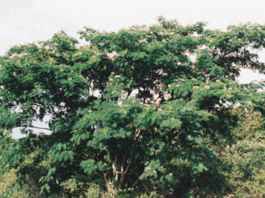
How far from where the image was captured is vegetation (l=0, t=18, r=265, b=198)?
62.5 ft

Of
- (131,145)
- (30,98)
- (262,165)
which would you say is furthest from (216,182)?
(262,165)

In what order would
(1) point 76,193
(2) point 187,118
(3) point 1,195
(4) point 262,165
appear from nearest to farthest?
1. (2) point 187,118
2. (1) point 76,193
3. (3) point 1,195
4. (4) point 262,165

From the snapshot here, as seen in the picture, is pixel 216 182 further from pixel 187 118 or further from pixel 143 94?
pixel 187 118

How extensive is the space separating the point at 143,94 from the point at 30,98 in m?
4.71

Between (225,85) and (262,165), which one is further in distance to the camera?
(262,165)

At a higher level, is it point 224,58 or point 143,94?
point 224,58

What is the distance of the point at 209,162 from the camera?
72.2 ft

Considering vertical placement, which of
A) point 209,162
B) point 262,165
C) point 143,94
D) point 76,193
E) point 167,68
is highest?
point 167,68

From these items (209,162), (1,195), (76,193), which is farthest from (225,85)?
(1,195)

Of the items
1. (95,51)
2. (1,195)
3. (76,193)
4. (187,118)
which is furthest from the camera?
(1,195)

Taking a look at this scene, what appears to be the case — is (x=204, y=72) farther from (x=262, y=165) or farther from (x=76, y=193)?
(x=262, y=165)

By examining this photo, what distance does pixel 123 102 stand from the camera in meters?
19.0

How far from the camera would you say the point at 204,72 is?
2169cm

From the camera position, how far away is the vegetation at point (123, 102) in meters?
19.0
